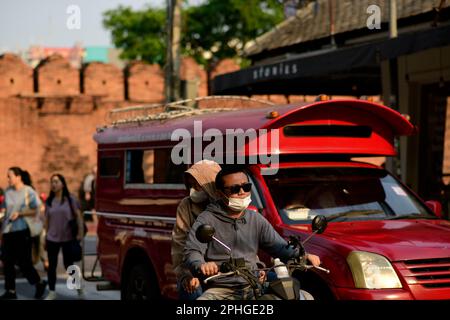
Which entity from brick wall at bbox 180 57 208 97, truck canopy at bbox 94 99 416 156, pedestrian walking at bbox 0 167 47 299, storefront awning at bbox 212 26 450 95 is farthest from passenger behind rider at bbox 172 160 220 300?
brick wall at bbox 180 57 208 97

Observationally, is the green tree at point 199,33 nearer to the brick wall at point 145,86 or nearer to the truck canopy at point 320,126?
the brick wall at point 145,86

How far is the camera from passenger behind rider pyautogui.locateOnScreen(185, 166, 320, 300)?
6.63m

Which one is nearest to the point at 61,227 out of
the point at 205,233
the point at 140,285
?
the point at 140,285

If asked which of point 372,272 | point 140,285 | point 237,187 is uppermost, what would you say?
point 237,187

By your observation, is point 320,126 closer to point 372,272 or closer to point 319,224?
point 372,272

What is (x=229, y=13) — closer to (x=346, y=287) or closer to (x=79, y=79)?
(x=79, y=79)

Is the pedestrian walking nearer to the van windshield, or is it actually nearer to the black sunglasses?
the van windshield

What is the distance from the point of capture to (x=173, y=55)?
2380cm

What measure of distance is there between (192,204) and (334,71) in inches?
348

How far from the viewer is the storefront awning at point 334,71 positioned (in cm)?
1430

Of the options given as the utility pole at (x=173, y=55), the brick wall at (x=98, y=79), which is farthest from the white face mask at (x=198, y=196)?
the brick wall at (x=98, y=79)

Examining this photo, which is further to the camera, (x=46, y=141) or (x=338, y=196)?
(x=46, y=141)

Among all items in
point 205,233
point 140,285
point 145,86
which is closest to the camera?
point 205,233

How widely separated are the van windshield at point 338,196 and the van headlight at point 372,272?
1121 millimetres
